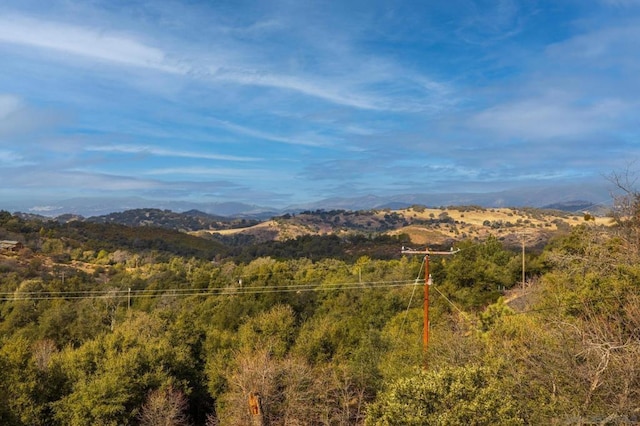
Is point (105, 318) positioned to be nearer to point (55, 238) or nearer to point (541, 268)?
point (541, 268)

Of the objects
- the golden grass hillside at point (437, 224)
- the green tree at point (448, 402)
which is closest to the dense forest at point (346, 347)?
the green tree at point (448, 402)

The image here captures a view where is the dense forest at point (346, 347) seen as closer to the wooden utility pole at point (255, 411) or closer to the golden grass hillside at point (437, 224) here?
the wooden utility pole at point (255, 411)

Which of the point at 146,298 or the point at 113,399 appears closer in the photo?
the point at 113,399

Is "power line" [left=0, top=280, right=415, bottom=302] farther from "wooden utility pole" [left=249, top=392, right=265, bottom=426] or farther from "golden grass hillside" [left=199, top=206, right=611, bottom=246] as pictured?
"golden grass hillside" [left=199, top=206, right=611, bottom=246]

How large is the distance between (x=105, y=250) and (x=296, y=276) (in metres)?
56.9

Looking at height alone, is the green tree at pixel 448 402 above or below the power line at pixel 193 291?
above

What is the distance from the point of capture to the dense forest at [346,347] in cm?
1240

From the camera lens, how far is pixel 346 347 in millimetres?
32562

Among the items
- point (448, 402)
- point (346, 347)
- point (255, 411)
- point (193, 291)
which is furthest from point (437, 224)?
point (448, 402)

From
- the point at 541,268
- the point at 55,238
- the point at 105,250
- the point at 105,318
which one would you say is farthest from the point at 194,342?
the point at 55,238

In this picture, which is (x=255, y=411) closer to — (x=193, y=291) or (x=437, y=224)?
(x=193, y=291)

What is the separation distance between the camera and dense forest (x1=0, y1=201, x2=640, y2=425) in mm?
12398

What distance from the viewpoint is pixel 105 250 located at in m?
97.4

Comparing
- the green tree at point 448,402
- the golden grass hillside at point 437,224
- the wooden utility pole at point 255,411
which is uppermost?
the golden grass hillside at point 437,224
